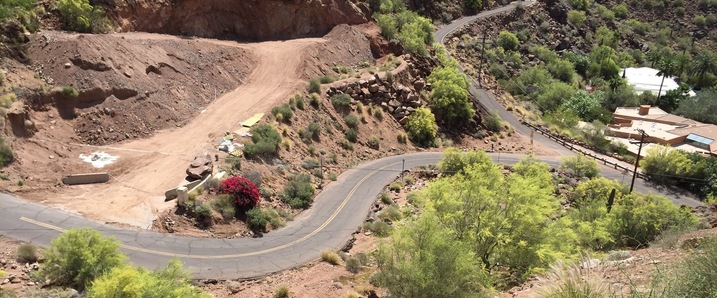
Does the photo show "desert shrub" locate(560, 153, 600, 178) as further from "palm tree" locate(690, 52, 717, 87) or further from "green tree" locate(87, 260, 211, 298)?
"palm tree" locate(690, 52, 717, 87)

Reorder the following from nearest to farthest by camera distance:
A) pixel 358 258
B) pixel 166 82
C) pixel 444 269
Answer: pixel 444 269 < pixel 358 258 < pixel 166 82

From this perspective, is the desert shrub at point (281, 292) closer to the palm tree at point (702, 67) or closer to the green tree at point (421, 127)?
the green tree at point (421, 127)

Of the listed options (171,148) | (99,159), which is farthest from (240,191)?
(99,159)

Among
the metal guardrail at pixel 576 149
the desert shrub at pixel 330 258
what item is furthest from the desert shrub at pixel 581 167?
the desert shrub at pixel 330 258

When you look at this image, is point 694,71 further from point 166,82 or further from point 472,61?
point 166,82

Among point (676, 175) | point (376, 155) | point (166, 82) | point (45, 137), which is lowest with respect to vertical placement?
point (676, 175)

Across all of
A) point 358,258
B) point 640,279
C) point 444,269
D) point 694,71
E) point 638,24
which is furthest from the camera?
point 638,24

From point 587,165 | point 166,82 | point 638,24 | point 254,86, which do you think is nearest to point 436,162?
point 587,165
